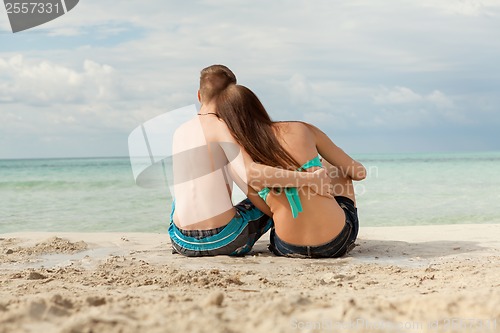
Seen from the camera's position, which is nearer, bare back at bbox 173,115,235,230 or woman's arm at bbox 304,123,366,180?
bare back at bbox 173,115,235,230

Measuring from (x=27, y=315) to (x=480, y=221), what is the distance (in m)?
6.70

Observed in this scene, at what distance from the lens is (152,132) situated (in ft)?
13.6

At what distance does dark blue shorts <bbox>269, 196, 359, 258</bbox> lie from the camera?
381 cm

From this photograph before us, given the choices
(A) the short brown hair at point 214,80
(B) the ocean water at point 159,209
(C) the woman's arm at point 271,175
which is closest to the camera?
(C) the woman's arm at point 271,175

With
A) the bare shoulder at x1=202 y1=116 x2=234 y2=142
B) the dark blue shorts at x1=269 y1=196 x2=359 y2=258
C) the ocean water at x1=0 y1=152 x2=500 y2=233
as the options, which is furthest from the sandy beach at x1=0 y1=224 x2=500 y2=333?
the ocean water at x1=0 y1=152 x2=500 y2=233

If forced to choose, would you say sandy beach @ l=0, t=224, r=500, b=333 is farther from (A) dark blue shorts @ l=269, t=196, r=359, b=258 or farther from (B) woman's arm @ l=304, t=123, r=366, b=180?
(B) woman's arm @ l=304, t=123, r=366, b=180

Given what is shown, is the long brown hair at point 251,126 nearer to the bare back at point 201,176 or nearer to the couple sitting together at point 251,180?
the couple sitting together at point 251,180

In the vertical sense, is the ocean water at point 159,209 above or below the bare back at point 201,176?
below

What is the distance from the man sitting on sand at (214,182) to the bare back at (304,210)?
0.10 meters

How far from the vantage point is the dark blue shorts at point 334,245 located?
12.5 ft

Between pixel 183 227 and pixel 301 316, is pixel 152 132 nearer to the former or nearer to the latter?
pixel 183 227

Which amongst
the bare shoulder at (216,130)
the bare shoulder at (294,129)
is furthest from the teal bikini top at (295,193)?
the bare shoulder at (216,130)

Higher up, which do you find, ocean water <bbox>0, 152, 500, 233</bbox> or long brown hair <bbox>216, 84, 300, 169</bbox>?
long brown hair <bbox>216, 84, 300, 169</bbox>

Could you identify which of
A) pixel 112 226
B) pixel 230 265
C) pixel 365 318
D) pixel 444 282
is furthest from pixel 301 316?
pixel 112 226
